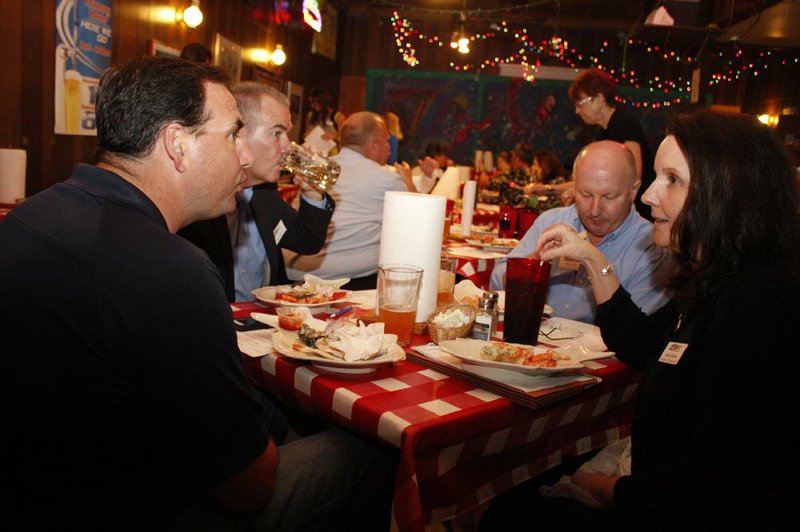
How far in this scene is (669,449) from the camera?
1.23 meters

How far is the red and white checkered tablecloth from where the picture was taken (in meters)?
1.17

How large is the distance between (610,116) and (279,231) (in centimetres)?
274

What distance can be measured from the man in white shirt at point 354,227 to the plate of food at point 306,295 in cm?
130

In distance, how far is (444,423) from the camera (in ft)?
3.87

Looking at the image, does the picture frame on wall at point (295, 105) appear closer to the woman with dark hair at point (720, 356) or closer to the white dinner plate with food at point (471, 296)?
the white dinner plate with food at point (471, 296)

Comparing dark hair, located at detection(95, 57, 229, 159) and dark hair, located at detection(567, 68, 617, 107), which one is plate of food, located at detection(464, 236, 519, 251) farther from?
dark hair, located at detection(95, 57, 229, 159)

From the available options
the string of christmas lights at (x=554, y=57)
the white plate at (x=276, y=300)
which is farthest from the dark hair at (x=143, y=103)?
the string of christmas lights at (x=554, y=57)

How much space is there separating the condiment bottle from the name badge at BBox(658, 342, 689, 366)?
0.48 m

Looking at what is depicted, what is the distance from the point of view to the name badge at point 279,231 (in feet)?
8.90

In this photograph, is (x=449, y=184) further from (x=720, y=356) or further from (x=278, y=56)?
(x=720, y=356)

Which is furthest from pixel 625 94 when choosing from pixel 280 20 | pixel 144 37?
pixel 144 37

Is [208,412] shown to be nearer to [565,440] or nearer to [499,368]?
[499,368]

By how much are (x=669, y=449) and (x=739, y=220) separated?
1.49 ft

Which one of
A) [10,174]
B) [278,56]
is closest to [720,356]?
[10,174]
